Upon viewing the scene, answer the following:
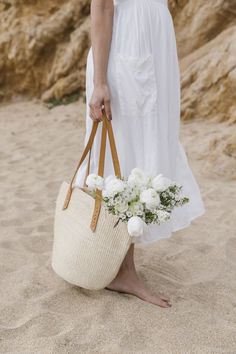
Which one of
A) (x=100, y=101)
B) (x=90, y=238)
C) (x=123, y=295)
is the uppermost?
(x=100, y=101)

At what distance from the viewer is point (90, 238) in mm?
2244

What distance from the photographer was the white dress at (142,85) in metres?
2.28

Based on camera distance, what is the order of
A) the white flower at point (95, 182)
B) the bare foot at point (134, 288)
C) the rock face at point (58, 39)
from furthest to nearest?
the rock face at point (58, 39) < the bare foot at point (134, 288) < the white flower at point (95, 182)

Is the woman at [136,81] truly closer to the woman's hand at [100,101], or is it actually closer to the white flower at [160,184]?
the woman's hand at [100,101]

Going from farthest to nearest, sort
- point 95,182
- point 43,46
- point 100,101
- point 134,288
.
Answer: point 43,46 < point 134,288 < point 100,101 < point 95,182

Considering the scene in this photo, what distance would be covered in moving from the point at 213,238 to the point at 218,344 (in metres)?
1.20

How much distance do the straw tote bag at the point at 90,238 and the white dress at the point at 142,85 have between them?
0.42 feet

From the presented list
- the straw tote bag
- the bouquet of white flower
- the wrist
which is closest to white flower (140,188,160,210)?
the bouquet of white flower

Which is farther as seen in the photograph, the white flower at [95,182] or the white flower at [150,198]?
the white flower at [95,182]

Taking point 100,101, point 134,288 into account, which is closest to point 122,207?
point 100,101

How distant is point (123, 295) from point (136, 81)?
985 millimetres

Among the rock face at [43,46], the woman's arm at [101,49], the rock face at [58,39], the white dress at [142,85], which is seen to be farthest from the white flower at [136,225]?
the rock face at [43,46]

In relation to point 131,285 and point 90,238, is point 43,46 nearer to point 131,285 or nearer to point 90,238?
point 131,285

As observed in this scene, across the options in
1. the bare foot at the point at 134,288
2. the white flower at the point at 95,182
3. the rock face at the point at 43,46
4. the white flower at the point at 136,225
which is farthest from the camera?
the rock face at the point at 43,46
